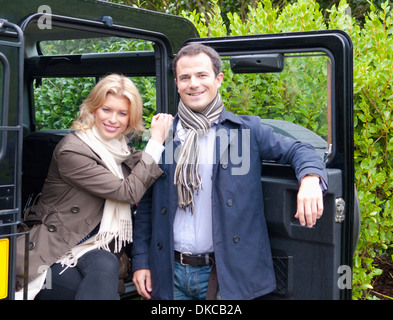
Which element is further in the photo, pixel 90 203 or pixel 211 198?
pixel 90 203

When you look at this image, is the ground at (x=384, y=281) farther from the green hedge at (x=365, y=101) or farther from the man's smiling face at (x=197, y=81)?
the man's smiling face at (x=197, y=81)

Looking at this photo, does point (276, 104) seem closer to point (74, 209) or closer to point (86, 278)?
point (74, 209)

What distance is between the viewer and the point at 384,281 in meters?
→ 5.00

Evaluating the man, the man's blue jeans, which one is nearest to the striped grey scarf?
the man

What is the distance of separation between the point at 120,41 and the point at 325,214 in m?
2.55

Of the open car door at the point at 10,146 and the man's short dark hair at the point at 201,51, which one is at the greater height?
the man's short dark hair at the point at 201,51

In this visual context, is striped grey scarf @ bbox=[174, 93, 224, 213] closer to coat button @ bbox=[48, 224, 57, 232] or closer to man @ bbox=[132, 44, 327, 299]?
man @ bbox=[132, 44, 327, 299]

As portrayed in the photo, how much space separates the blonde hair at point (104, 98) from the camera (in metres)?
2.89

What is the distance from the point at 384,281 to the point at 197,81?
3.27 metres

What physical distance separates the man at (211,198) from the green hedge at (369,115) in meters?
1.43

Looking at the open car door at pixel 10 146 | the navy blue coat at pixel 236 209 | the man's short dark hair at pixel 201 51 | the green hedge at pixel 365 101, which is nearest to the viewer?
the open car door at pixel 10 146

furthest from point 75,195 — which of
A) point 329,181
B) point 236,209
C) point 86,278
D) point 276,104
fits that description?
point 276,104

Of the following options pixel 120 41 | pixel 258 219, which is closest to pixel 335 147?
pixel 258 219

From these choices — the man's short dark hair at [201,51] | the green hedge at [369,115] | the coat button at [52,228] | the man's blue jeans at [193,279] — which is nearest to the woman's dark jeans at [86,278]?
the coat button at [52,228]
